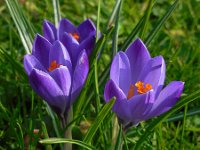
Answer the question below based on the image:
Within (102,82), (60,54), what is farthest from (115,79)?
(102,82)

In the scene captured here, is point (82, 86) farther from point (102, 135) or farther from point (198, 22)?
point (198, 22)

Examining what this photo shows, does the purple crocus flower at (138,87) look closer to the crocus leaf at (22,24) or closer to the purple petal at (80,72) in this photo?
the purple petal at (80,72)

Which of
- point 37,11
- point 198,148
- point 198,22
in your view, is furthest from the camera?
point 198,22

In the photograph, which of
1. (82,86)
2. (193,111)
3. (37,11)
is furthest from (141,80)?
Answer: (37,11)

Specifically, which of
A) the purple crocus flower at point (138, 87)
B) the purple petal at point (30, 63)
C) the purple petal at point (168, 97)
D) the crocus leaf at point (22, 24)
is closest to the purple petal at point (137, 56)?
the purple crocus flower at point (138, 87)

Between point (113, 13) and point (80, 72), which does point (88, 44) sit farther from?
point (113, 13)
